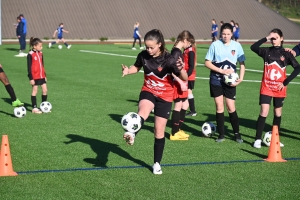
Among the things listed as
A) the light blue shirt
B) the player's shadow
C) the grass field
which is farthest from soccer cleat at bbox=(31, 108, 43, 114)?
the light blue shirt

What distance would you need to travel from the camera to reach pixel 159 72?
27.9ft

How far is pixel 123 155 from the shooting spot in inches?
391

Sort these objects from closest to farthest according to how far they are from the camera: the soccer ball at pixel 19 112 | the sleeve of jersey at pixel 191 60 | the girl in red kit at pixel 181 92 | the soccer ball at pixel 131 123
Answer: the soccer ball at pixel 131 123
the girl in red kit at pixel 181 92
the sleeve of jersey at pixel 191 60
the soccer ball at pixel 19 112

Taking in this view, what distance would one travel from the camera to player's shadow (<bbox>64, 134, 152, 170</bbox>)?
939cm

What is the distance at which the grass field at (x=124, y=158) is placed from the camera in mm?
7797

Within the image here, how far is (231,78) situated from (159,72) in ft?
8.09

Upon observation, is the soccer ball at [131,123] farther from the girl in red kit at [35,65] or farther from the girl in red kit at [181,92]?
the girl in red kit at [35,65]

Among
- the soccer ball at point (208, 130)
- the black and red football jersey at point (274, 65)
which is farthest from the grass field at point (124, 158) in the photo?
the black and red football jersey at point (274, 65)

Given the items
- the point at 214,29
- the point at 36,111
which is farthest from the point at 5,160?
the point at 214,29

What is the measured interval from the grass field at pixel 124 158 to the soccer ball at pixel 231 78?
1.18 meters

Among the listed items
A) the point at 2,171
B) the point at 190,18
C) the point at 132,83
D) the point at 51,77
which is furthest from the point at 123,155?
the point at 190,18

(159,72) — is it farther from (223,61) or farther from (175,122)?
(175,122)

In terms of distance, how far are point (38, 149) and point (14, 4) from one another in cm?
5215

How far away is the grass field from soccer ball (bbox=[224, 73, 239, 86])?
3.87 ft
